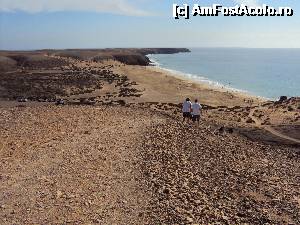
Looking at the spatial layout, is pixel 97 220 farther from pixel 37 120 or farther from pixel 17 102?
pixel 17 102

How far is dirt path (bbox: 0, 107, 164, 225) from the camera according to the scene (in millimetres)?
14055

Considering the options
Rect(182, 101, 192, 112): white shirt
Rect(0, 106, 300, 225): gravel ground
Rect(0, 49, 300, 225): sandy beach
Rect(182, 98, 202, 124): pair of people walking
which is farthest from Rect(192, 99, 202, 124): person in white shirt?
Rect(0, 106, 300, 225): gravel ground

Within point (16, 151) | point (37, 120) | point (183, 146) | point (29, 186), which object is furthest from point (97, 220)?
point (37, 120)

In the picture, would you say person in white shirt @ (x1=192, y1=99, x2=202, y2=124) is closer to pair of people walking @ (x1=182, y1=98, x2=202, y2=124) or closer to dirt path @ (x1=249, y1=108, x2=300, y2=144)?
pair of people walking @ (x1=182, y1=98, x2=202, y2=124)

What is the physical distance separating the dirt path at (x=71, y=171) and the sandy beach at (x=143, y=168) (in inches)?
1.3

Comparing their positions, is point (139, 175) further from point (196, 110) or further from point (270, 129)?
point (270, 129)

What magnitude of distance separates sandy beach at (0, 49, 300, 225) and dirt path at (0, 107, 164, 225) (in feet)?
0.11

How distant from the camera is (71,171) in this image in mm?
17656

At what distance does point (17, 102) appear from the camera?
39594 millimetres

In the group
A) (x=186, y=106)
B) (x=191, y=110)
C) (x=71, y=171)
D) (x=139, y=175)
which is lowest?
(x=139, y=175)

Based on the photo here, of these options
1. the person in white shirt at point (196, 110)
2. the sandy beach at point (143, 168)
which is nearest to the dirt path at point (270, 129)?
the sandy beach at point (143, 168)

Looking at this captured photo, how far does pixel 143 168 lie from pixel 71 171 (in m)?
2.58

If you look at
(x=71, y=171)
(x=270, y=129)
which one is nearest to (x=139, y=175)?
(x=71, y=171)

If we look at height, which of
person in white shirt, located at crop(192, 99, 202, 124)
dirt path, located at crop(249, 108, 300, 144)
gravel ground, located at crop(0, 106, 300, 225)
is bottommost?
dirt path, located at crop(249, 108, 300, 144)
